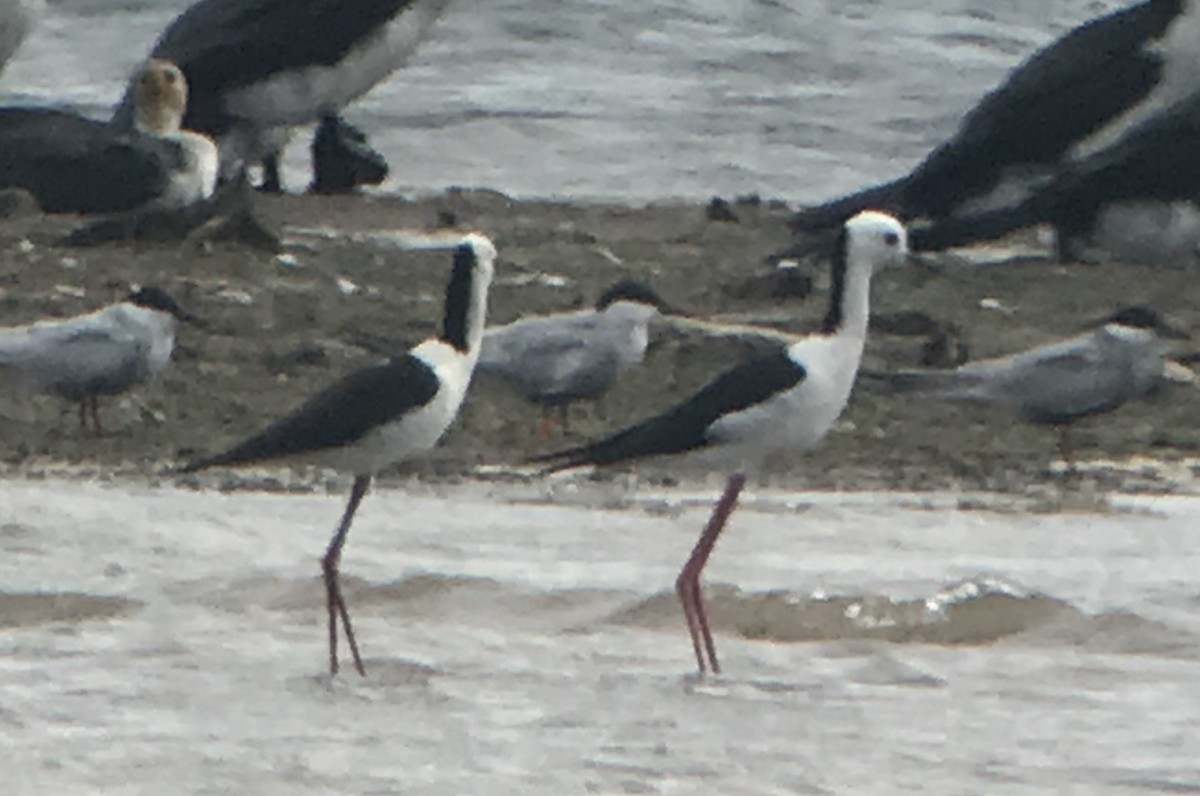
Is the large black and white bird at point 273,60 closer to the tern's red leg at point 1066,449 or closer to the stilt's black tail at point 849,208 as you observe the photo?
the stilt's black tail at point 849,208

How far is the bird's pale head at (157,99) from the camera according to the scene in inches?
515

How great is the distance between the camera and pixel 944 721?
5.77 metres

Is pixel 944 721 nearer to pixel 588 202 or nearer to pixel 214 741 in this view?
pixel 214 741

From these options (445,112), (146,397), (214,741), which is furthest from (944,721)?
(445,112)

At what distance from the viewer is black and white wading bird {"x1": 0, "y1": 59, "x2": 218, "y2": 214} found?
12312 millimetres

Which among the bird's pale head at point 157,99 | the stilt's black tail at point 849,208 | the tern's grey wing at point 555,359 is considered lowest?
the tern's grey wing at point 555,359

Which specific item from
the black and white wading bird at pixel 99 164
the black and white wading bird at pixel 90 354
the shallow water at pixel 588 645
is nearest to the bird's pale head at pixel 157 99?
the black and white wading bird at pixel 99 164

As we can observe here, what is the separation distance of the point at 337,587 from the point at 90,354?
2.32m

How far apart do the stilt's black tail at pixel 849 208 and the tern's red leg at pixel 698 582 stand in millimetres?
5321

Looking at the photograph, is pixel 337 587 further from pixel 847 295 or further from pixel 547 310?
pixel 547 310

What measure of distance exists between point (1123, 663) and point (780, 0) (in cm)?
1493

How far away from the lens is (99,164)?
12.4 meters

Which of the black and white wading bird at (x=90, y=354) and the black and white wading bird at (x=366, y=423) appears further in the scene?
the black and white wading bird at (x=90, y=354)

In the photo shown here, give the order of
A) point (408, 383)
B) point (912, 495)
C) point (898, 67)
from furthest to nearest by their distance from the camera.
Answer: point (898, 67), point (912, 495), point (408, 383)
